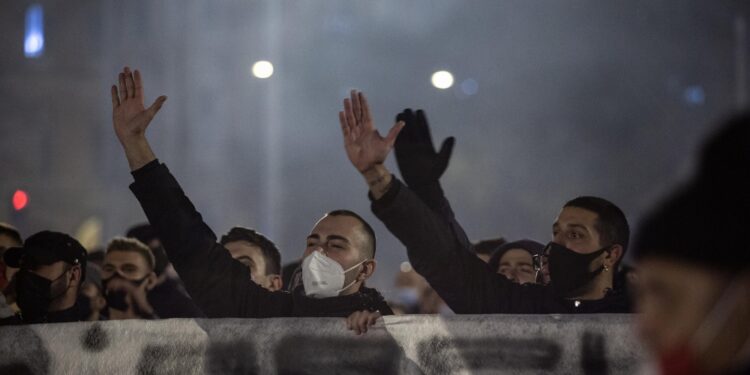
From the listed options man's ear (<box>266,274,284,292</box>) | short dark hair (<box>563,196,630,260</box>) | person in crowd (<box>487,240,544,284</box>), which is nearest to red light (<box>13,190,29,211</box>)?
man's ear (<box>266,274,284,292</box>)

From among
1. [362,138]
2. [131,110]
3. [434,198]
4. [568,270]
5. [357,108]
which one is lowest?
[568,270]

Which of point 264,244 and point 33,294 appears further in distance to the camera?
point 264,244

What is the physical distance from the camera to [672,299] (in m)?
1.16

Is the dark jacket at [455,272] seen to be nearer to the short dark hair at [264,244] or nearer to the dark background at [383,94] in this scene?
the short dark hair at [264,244]

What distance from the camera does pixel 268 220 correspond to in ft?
46.1

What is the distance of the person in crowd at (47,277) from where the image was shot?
4168 millimetres

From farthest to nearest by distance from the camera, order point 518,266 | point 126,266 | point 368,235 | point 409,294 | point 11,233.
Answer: point 409,294, point 126,266, point 11,233, point 518,266, point 368,235

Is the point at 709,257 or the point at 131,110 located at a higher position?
the point at 131,110

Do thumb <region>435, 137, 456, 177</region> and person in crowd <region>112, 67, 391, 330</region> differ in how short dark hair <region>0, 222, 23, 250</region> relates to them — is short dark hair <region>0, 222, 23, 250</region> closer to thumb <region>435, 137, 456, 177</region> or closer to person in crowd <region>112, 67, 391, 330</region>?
person in crowd <region>112, 67, 391, 330</region>

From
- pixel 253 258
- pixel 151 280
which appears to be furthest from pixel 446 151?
pixel 151 280

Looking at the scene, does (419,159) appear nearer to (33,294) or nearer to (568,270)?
(568,270)

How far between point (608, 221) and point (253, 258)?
5.89ft

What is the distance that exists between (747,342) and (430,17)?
11.6 m

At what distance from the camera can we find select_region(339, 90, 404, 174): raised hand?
3.54 metres
